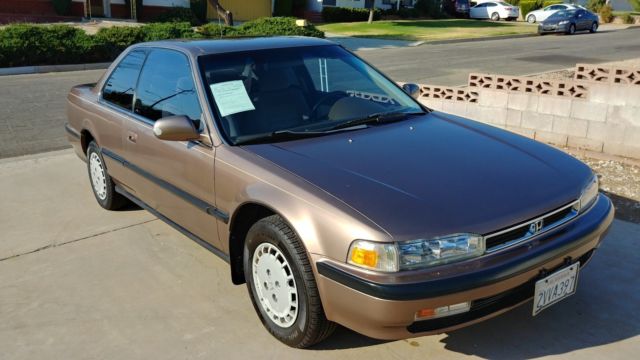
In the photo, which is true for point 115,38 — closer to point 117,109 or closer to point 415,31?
point 117,109

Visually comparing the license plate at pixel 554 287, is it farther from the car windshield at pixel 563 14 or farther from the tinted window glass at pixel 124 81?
the car windshield at pixel 563 14

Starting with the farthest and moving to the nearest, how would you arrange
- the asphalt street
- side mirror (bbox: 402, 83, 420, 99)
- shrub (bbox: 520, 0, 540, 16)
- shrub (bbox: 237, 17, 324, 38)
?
shrub (bbox: 520, 0, 540, 16) → shrub (bbox: 237, 17, 324, 38) → the asphalt street → side mirror (bbox: 402, 83, 420, 99)

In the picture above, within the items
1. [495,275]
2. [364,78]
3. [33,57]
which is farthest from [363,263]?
[33,57]

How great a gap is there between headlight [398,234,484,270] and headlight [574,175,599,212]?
2.85 feet

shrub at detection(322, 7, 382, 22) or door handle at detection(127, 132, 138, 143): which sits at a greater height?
shrub at detection(322, 7, 382, 22)

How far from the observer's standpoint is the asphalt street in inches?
328

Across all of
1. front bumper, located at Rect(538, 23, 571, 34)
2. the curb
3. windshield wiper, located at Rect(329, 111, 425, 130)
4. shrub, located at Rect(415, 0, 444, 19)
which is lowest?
the curb

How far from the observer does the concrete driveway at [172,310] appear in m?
3.13

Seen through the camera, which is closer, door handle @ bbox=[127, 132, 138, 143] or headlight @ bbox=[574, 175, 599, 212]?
headlight @ bbox=[574, 175, 599, 212]

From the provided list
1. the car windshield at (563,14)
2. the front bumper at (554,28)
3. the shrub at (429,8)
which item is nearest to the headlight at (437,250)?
the front bumper at (554,28)

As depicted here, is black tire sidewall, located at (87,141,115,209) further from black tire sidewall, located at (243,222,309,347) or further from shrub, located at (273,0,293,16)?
shrub, located at (273,0,293,16)

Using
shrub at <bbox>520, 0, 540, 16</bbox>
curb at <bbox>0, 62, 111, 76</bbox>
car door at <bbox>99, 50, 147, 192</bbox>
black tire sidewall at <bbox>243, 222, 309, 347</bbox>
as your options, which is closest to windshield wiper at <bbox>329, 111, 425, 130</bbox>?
black tire sidewall at <bbox>243, 222, 309, 347</bbox>

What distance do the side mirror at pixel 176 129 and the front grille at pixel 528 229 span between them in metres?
1.83

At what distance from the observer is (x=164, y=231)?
4.81 metres
